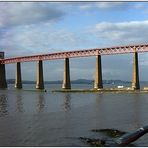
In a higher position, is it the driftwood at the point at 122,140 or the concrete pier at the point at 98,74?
the concrete pier at the point at 98,74

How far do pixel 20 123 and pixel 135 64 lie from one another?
68.1m

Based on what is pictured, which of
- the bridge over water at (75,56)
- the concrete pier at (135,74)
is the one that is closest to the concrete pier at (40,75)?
the bridge over water at (75,56)

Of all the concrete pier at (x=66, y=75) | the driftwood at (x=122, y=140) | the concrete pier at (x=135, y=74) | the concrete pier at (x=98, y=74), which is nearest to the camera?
the driftwood at (x=122, y=140)

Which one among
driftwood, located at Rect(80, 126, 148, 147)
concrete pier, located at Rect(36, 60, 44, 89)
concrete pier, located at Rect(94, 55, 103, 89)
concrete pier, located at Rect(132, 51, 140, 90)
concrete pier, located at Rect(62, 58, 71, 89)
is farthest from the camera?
concrete pier, located at Rect(36, 60, 44, 89)

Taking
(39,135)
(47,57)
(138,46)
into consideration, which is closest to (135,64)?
(138,46)

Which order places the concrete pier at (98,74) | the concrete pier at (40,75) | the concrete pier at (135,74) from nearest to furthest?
the concrete pier at (135,74), the concrete pier at (98,74), the concrete pier at (40,75)

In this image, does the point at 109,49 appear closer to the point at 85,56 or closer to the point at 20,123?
the point at 85,56

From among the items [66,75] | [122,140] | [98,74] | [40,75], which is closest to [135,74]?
[98,74]

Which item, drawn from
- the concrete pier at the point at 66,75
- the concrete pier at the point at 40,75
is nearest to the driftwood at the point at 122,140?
the concrete pier at the point at 66,75

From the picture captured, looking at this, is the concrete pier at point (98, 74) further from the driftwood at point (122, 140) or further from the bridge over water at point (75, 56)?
the driftwood at point (122, 140)

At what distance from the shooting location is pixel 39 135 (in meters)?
25.4

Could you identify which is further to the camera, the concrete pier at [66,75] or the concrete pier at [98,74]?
the concrete pier at [66,75]

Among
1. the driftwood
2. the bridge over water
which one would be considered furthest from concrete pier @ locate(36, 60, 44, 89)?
the driftwood

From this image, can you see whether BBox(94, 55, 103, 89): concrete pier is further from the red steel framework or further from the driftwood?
the driftwood
